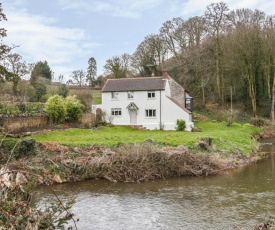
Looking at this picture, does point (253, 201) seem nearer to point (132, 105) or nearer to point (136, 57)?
→ point (132, 105)

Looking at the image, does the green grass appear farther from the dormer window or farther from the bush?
the bush

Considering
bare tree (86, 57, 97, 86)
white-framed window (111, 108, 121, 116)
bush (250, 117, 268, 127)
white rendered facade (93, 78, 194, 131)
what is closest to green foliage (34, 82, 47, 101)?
white rendered facade (93, 78, 194, 131)

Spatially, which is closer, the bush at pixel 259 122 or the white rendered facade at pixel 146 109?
the white rendered facade at pixel 146 109

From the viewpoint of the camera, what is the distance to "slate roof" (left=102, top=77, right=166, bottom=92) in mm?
41500

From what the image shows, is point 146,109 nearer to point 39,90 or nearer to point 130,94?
point 130,94

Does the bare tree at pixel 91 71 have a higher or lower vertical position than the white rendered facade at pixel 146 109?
higher

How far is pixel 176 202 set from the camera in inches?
628

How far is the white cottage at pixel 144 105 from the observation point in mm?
40094

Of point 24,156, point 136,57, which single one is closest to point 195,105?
point 136,57

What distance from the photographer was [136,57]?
65.6 m

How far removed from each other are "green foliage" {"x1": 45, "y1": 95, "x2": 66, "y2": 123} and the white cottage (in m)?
8.60

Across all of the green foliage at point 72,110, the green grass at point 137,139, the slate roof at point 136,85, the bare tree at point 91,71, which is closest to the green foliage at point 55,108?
the green foliage at point 72,110

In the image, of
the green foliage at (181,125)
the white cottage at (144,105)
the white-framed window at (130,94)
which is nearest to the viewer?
the green foliage at (181,125)

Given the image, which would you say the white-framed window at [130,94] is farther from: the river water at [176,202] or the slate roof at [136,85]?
the river water at [176,202]
